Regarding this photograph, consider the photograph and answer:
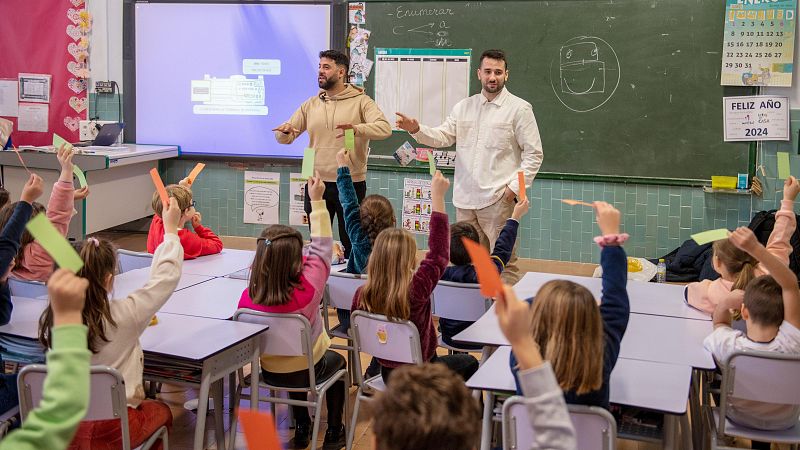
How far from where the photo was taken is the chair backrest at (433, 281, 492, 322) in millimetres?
3703

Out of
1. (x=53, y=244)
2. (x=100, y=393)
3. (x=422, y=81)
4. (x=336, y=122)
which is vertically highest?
(x=422, y=81)

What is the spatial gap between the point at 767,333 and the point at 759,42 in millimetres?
3855

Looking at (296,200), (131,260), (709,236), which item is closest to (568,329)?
(709,236)

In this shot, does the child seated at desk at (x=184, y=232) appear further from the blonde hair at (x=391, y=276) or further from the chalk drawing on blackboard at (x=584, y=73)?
the chalk drawing on blackboard at (x=584, y=73)

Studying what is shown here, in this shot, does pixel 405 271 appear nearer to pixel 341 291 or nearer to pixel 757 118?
pixel 341 291

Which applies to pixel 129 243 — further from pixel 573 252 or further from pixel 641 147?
pixel 641 147

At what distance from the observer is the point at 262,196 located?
7.54m

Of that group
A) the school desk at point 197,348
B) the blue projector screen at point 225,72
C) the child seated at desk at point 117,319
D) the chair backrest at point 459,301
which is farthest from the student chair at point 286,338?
the blue projector screen at point 225,72

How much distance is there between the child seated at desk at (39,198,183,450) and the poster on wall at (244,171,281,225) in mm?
4677

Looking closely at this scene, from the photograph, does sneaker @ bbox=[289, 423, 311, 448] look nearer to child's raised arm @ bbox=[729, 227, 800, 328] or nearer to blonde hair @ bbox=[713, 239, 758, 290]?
blonde hair @ bbox=[713, 239, 758, 290]

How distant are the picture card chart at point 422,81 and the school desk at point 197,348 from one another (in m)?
3.91

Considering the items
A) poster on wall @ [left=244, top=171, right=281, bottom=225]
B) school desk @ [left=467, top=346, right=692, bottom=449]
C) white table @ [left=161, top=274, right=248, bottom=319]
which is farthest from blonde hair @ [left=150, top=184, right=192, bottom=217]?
poster on wall @ [left=244, top=171, right=281, bottom=225]

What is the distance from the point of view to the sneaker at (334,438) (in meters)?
3.58

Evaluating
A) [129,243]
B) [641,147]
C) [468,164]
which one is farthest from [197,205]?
[641,147]
